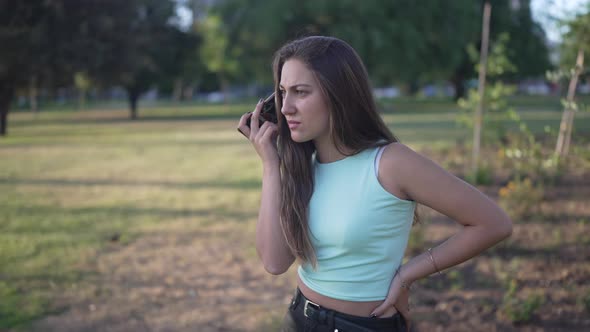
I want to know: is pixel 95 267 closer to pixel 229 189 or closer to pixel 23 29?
pixel 229 189

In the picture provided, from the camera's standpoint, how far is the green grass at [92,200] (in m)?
5.23

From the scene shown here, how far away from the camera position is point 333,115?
70.1 inches

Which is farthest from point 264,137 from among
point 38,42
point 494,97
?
point 38,42

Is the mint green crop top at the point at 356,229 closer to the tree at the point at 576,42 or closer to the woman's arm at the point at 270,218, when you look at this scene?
the woman's arm at the point at 270,218

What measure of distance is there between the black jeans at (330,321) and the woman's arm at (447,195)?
13.7 inches

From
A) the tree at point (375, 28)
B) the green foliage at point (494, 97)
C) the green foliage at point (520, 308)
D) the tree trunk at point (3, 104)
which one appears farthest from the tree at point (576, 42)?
the tree trunk at point (3, 104)

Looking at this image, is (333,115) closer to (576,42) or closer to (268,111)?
(268,111)

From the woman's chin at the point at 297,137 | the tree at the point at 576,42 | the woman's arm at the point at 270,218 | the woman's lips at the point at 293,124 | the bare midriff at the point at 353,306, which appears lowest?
the bare midriff at the point at 353,306

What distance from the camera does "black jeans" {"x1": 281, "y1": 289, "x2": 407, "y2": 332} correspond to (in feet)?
5.84

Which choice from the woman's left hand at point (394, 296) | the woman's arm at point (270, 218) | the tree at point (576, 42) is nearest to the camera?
the woman's left hand at point (394, 296)

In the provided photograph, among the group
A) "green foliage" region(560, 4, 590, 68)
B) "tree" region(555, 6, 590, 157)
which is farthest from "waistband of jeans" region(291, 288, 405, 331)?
"green foliage" region(560, 4, 590, 68)

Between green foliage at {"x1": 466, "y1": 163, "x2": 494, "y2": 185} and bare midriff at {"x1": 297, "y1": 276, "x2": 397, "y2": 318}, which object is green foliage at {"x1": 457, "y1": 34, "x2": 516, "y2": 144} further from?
bare midriff at {"x1": 297, "y1": 276, "x2": 397, "y2": 318}

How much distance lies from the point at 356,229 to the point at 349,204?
83 millimetres

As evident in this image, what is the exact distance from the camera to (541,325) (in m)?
3.82
